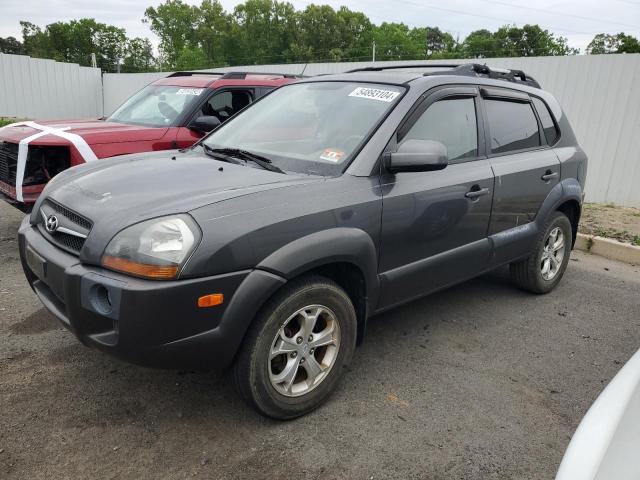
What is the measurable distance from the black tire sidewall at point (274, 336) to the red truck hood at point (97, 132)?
3495 millimetres

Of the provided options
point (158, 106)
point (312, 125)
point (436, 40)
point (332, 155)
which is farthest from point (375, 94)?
point (436, 40)

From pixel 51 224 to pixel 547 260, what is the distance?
3928 mm

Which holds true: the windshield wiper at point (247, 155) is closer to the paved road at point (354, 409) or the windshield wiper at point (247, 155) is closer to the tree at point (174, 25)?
the paved road at point (354, 409)

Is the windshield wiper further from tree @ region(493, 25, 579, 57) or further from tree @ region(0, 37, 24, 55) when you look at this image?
tree @ region(0, 37, 24, 55)

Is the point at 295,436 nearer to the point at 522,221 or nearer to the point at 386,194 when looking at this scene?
the point at 386,194

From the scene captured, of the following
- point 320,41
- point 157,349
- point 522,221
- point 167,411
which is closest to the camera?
point 157,349

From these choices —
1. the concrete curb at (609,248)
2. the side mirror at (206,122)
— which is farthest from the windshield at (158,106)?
the concrete curb at (609,248)

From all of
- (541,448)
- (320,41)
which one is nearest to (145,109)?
(541,448)

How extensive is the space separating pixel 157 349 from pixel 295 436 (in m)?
0.86

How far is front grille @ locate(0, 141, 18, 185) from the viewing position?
5.04 m

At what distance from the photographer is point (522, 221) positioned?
13.3ft

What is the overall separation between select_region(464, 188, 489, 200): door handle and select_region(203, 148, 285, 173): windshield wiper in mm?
1307

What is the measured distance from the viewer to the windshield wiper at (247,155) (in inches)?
118

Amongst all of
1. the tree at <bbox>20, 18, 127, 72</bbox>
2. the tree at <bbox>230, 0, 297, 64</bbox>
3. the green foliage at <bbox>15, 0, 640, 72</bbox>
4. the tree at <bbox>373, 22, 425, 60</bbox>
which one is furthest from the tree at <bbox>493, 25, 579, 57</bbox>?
the tree at <bbox>20, 18, 127, 72</bbox>
